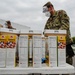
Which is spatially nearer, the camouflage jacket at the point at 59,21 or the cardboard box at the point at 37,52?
the cardboard box at the point at 37,52

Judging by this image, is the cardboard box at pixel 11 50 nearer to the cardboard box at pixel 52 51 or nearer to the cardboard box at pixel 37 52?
the cardboard box at pixel 37 52

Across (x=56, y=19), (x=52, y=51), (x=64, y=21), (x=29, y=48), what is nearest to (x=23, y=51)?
(x=29, y=48)

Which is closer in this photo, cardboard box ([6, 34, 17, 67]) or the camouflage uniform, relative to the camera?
cardboard box ([6, 34, 17, 67])

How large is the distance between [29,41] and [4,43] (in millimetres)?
194

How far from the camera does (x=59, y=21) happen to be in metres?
2.32

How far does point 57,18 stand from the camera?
7.72ft

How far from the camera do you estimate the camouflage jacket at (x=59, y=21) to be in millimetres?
2146

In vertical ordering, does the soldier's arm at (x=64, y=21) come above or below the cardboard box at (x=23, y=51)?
above

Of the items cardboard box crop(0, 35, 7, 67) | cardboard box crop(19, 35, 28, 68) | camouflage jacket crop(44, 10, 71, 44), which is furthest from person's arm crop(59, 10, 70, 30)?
cardboard box crop(0, 35, 7, 67)

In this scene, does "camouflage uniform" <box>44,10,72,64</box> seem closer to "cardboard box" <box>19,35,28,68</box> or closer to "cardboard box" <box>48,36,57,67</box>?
"cardboard box" <box>48,36,57,67</box>

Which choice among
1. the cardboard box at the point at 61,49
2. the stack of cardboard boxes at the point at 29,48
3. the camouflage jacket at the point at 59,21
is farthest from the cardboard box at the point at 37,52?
the camouflage jacket at the point at 59,21

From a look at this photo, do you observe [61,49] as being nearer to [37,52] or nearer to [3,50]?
[37,52]

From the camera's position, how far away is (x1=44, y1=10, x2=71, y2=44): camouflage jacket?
2.15 meters

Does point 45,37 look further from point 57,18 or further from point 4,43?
point 57,18
